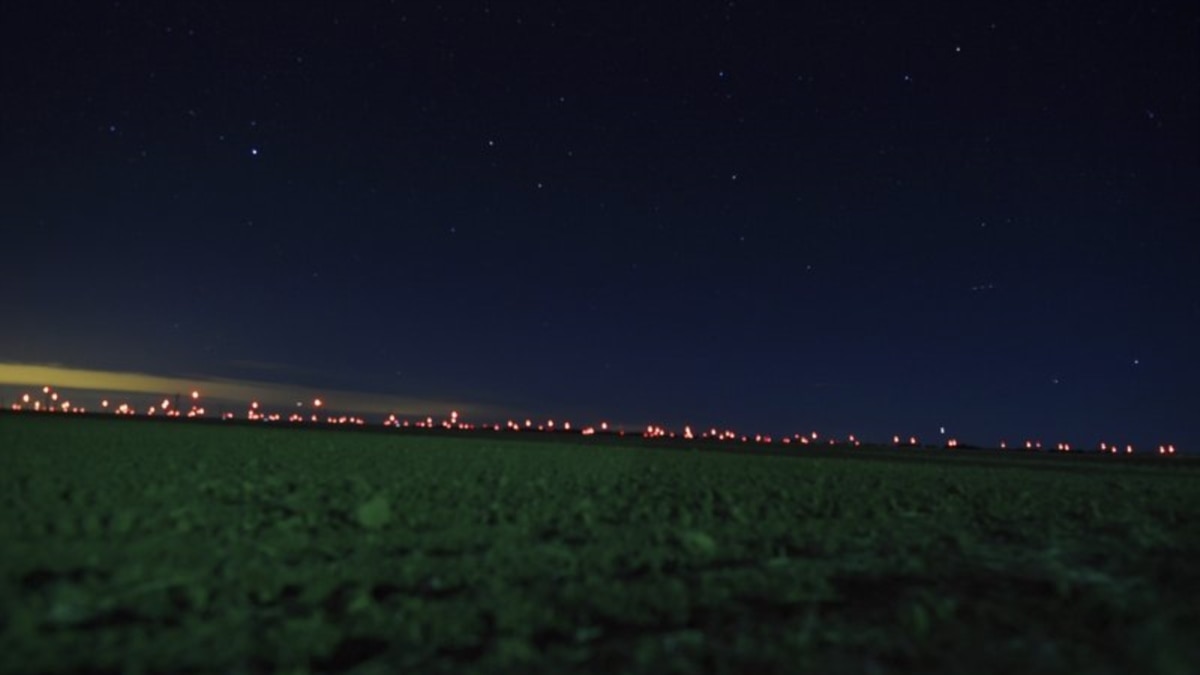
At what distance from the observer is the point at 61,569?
7.07m

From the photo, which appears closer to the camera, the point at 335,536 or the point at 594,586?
the point at 594,586

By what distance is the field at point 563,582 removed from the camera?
5.18 meters

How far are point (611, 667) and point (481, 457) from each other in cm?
1988

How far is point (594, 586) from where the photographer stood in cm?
709

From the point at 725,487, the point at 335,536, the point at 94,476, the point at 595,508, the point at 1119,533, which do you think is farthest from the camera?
the point at 725,487

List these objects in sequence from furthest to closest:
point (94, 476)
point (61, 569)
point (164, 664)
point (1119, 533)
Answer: point (94, 476) < point (1119, 533) < point (61, 569) < point (164, 664)

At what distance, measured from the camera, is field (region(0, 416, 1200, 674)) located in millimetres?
5176

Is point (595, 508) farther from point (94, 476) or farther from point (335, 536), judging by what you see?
point (94, 476)

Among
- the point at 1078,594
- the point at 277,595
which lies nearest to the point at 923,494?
the point at 1078,594

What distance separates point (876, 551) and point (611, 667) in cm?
503

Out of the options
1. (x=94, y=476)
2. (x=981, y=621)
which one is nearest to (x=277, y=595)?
(x=981, y=621)

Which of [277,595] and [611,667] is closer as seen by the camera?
[611,667]

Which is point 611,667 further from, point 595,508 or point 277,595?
point 595,508

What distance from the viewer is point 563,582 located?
7.31 meters
